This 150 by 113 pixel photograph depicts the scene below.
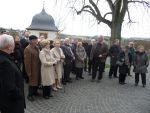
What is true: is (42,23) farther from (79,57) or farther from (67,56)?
(67,56)

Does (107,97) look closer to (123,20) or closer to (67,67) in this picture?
(67,67)

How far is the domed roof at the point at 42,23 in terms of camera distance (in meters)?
38.2

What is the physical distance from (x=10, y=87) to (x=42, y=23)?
114ft

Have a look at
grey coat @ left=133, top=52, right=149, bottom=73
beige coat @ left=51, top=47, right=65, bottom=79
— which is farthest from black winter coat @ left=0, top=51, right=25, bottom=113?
grey coat @ left=133, top=52, right=149, bottom=73

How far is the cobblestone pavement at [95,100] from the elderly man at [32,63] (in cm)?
52

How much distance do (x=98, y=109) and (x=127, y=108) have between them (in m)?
0.92

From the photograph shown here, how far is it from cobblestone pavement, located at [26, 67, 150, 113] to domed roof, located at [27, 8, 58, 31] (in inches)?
1015

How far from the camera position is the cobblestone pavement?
8.39 meters

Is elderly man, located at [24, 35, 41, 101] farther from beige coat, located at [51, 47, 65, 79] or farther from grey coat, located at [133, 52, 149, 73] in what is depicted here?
grey coat, located at [133, 52, 149, 73]

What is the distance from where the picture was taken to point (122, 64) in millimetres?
13375

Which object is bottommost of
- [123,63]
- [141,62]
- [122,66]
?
[122,66]

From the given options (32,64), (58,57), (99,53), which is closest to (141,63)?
(99,53)

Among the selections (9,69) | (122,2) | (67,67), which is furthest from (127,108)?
(122,2)

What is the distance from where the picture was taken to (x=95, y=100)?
966 centimetres
